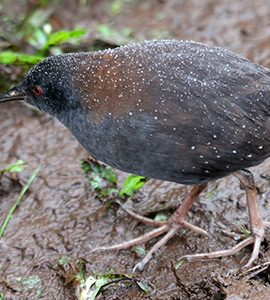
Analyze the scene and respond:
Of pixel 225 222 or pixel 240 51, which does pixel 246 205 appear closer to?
pixel 225 222

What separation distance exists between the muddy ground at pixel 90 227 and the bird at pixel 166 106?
1.33ft

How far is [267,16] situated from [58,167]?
3547 millimetres

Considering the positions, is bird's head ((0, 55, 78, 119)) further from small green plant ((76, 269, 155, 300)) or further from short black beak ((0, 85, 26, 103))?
small green plant ((76, 269, 155, 300))

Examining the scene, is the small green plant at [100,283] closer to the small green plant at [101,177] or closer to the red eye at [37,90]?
the small green plant at [101,177]

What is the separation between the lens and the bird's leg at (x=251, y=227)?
3930 mm

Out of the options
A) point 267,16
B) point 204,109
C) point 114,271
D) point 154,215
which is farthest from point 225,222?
point 267,16

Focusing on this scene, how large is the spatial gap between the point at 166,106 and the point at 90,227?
1.57 meters

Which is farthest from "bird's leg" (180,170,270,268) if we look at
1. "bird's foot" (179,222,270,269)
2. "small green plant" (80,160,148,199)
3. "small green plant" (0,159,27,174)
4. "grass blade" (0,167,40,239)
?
"small green plant" (0,159,27,174)

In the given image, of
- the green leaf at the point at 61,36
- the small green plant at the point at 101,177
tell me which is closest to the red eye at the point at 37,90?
the small green plant at the point at 101,177

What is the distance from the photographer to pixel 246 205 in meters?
4.41

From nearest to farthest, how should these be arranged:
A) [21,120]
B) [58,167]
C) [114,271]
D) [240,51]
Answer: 1. [114,271]
2. [58,167]
3. [21,120]
4. [240,51]

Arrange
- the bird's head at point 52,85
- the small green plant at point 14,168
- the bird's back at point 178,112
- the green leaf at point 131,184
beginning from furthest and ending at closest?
1. the small green plant at point 14,168
2. the green leaf at point 131,184
3. the bird's head at point 52,85
4. the bird's back at point 178,112

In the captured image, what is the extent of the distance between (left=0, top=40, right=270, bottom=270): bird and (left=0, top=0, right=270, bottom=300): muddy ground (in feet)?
1.33

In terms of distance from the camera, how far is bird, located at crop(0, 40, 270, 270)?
11.1 feet
